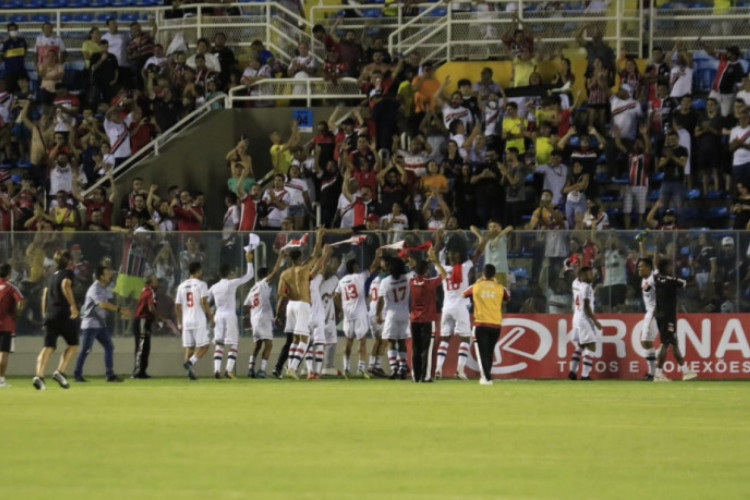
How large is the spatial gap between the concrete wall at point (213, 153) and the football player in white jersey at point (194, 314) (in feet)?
14.3

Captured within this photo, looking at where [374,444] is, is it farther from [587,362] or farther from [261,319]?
[261,319]

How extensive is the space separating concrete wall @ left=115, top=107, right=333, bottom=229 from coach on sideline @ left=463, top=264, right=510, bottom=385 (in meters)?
9.89

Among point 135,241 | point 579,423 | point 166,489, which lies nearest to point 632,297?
point 135,241

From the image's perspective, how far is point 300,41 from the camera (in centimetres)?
3806

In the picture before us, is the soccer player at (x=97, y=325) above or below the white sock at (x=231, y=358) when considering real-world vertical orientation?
Result: above

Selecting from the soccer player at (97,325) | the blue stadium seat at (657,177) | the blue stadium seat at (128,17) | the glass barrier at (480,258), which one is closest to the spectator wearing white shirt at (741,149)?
the blue stadium seat at (657,177)

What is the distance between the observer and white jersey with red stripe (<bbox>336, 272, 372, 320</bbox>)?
102ft

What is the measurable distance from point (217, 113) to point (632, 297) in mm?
10791

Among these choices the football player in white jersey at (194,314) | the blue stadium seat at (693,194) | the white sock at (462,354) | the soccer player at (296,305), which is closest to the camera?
the soccer player at (296,305)

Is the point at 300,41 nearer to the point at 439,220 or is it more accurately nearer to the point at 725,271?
the point at 439,220

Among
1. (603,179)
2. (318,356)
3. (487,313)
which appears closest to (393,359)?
(318,356)

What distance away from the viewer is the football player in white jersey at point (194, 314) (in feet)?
101

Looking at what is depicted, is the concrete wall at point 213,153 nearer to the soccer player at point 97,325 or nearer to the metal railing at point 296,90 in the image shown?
the metal railing at point 296,90

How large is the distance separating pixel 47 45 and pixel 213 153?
17.1 ft
